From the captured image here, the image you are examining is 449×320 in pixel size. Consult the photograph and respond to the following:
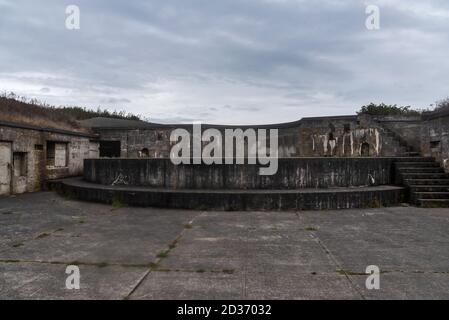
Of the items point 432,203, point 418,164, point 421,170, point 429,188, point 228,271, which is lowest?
point 228,271

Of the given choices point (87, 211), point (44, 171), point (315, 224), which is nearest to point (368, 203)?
point (315, 224)

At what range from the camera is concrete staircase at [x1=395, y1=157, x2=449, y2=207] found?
7425 mm

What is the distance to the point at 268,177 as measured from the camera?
7.83 m

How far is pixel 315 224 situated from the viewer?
18.4 feet

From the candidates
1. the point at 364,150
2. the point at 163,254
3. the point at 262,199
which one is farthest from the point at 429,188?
the point at 163,254

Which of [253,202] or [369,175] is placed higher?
[369,175]

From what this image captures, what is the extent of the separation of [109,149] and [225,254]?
11.7 metres

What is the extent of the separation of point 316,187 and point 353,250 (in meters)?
3.94

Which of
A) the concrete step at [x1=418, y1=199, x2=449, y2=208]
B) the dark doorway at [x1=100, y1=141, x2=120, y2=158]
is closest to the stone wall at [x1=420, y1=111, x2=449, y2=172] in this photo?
the concrete step at [x1=418, y1=199, x2=449, y2=208]

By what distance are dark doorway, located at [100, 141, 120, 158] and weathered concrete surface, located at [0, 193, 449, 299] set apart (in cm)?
778

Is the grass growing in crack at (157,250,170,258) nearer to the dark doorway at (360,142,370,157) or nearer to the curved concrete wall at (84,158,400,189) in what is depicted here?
the curved concrete wall at (84,158,400,189)

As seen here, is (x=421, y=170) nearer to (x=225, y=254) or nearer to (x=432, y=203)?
(x=432, y=203)

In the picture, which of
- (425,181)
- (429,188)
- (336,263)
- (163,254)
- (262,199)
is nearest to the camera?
(336,263)
